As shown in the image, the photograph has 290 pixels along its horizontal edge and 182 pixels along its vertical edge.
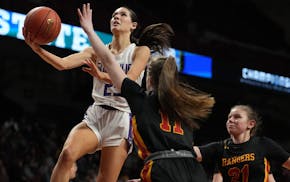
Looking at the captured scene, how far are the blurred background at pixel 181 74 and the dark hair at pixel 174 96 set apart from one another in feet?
19.1

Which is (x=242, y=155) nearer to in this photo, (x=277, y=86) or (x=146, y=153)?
(x=146, y=153)

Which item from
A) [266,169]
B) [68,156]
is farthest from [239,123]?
[68,156]

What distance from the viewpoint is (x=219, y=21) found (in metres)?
14.3

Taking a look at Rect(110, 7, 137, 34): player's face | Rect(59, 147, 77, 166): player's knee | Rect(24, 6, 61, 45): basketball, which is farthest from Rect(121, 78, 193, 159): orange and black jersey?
Rect(110, 7, 137, 34): player's face

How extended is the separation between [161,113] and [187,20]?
33.7ft

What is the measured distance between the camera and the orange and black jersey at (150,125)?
3.42 metres

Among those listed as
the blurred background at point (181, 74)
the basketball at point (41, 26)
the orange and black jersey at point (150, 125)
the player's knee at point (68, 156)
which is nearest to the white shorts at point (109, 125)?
the player's knee at point (68, 156)

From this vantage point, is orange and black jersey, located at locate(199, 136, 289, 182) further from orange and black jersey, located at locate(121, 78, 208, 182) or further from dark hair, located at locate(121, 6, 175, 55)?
orange and black jersey, located at locate(121, 78, 208, 182)

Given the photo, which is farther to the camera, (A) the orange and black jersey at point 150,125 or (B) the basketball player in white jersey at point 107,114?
(B) the basketball player in white jersey at point 107,114

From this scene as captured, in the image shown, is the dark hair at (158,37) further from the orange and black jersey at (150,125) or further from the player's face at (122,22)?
the orange and black jersey at (150,125)

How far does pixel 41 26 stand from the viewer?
14.4 ft

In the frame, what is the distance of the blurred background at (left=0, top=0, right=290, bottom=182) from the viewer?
32.8 ft

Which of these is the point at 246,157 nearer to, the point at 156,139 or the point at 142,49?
the point at 142,49

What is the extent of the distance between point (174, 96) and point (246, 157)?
1723 millimetres
